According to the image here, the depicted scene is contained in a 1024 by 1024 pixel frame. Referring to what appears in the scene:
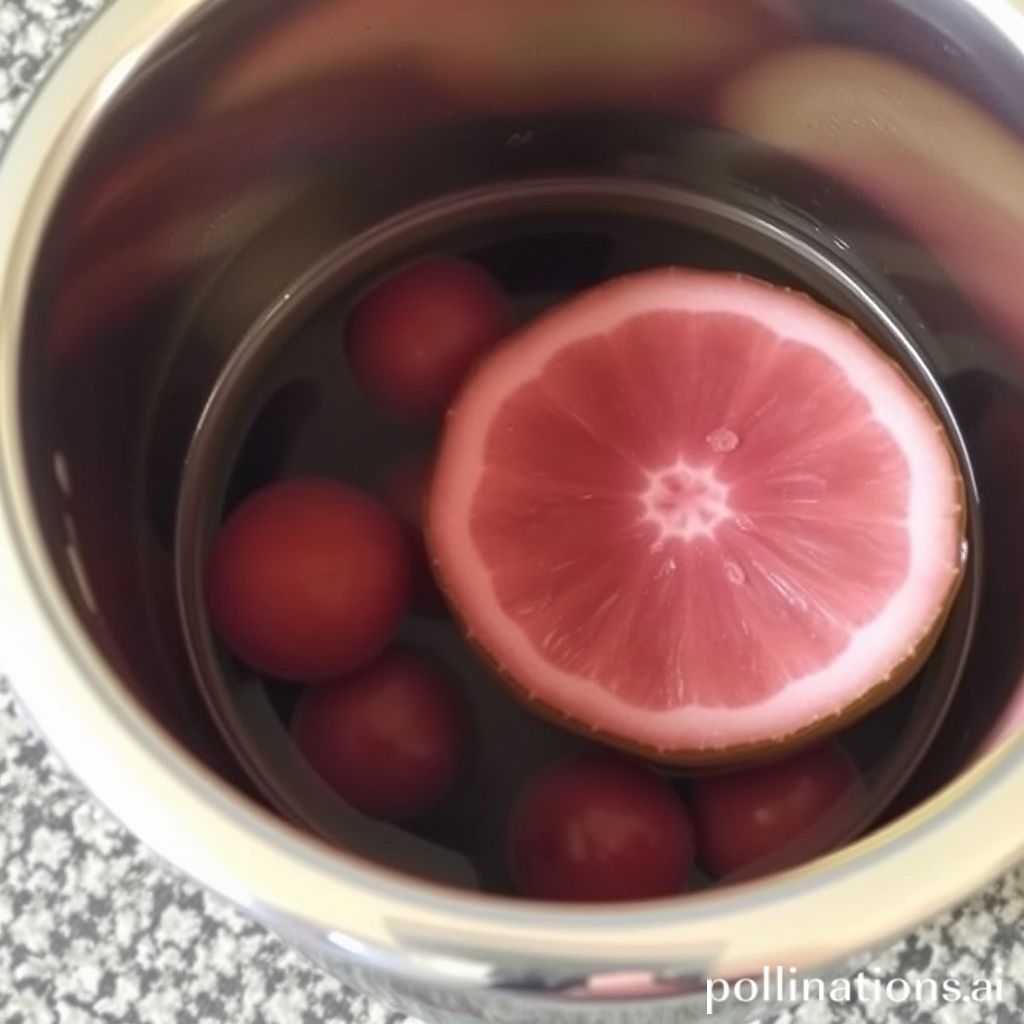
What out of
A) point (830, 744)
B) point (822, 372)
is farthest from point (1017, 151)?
point (830, 744)

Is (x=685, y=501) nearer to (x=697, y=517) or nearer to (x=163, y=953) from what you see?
(x=697, y=517)

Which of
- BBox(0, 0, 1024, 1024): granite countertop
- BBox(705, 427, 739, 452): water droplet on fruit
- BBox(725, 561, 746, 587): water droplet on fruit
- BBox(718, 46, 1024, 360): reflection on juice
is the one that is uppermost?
BBox(718, 46, 1024, 360): reflection on juice

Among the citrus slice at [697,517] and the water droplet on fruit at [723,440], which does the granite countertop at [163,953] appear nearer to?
the citrus slice at [697,517]

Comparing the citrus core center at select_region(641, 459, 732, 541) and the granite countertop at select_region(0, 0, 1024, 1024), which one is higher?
the citrus core center at select_region(641, 459, 732, 541)

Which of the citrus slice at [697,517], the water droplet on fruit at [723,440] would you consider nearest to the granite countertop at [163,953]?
the citrus slice at [697,517]

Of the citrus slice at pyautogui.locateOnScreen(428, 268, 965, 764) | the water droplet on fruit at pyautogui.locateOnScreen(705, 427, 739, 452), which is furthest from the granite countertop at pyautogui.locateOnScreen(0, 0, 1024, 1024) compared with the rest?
the water droplet on fruit at pyautogui.locateOnScreen(705, 427, 739, 452)

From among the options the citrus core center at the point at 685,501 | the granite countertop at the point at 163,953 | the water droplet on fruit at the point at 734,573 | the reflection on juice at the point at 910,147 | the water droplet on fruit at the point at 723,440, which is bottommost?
the granite countertop at the point at 163,953

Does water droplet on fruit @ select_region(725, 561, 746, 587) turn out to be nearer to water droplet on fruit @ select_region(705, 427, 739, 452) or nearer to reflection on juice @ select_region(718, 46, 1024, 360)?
water droplet on fruit @ select_region(705, 427, 739, 452)

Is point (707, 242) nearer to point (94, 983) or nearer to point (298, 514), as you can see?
point (298, 514)
